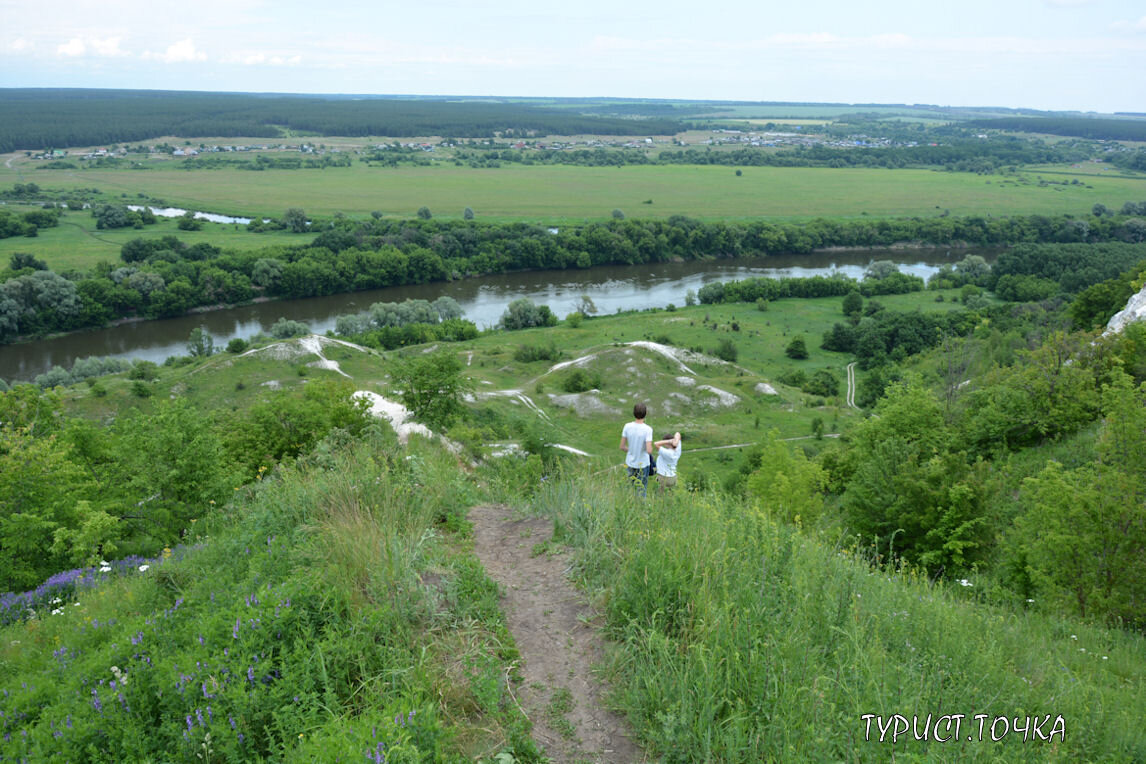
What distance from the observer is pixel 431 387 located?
3259 centimetres

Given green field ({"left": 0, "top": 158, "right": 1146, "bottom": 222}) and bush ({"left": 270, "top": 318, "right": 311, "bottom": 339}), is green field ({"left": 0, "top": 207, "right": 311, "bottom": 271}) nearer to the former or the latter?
green field ({"left": 0, "top": 158, "right": 1146, "bottom": 222})

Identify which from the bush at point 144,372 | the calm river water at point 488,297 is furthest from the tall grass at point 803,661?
the calm river water at point 488,297

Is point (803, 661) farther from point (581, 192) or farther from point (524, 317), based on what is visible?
point (581, 192)

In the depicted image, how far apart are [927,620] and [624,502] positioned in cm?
301

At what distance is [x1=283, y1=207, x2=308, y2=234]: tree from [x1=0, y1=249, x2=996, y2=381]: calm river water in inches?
1093

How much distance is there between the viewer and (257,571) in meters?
5.48

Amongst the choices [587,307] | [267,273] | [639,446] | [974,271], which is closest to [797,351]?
[587,307]

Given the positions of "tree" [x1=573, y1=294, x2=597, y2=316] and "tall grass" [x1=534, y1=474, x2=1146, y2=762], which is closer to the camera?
"tall grass" [x1=534, y1=474, x2=1146, y2=762]

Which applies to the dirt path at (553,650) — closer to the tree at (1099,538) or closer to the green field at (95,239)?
the tree at (1099,538)

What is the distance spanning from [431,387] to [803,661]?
2919 centimetres

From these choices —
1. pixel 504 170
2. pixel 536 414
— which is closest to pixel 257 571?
pixel 536 414

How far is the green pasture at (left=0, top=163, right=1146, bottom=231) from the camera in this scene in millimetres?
132250

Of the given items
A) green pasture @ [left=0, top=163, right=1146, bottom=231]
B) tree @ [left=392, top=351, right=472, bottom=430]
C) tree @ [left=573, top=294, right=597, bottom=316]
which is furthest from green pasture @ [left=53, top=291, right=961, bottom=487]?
green pasture @ [left=0, top=163, right=1146, bottom=231]

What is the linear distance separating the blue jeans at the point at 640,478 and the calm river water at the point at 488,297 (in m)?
66.4
